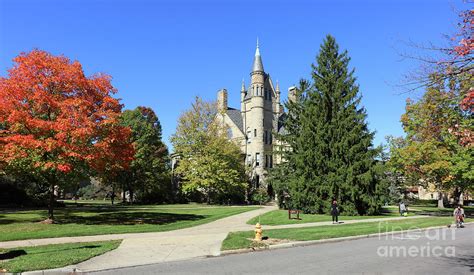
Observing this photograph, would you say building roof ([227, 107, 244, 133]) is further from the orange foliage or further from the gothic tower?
the orange foliage

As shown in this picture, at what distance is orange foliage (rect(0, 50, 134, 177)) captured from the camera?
17297 mm

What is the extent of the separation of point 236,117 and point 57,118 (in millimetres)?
45092

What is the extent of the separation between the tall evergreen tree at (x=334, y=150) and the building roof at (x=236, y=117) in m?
27.6

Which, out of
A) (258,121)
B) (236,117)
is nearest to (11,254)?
(258,121)

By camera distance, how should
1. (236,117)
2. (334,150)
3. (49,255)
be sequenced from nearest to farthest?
(49,255), (334,150), (236,117)

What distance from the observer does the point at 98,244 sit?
1259 cm

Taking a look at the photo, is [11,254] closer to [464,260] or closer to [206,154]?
[464,260]

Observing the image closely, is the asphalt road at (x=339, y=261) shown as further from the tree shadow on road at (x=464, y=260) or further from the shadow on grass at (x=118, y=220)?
the shadow on grass at (x=118, y=220)

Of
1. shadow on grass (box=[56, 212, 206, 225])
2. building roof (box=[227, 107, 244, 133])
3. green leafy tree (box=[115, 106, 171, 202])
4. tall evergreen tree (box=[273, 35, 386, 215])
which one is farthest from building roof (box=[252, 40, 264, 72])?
shadow on grass (box=[56, 212, 206, 225])

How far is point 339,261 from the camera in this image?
10016 millimetres

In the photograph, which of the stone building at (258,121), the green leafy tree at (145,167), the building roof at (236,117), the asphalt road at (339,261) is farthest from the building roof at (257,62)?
the asphalt road at (339,261)

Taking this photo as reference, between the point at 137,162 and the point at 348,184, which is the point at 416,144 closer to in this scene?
the point at 348,184

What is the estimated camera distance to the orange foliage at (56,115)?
1730 centimetres

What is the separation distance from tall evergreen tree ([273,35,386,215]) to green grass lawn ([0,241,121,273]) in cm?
1983
